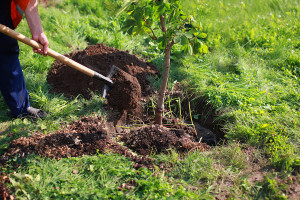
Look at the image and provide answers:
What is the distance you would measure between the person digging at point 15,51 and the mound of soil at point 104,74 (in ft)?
2.17

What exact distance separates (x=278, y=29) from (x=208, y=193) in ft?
14.5

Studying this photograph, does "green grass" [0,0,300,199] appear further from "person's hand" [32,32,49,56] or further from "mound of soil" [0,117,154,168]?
"person's hand" [32,32,49,56]

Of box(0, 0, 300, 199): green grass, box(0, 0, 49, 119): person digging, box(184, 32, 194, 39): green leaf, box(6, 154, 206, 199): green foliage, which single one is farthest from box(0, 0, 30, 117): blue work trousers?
box(184, 32, 194, 39): green leaf

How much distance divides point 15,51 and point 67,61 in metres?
0.60

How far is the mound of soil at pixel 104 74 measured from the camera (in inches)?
145

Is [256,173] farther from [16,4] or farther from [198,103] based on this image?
[16,4]


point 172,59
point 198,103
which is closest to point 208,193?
point 198,103

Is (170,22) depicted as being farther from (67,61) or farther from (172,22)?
(67,61)

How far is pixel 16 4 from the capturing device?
304 centimetres

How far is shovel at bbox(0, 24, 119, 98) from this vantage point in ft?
9.33

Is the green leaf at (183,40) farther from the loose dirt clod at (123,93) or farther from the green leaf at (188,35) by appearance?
the loose dirt clod at (123,93)

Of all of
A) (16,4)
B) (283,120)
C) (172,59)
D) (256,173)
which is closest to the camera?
(256,173)

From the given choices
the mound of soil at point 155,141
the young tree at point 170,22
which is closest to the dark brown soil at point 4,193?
the mound of soil at point 155,141

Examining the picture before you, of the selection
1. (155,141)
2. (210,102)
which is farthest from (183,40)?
(210,102)
